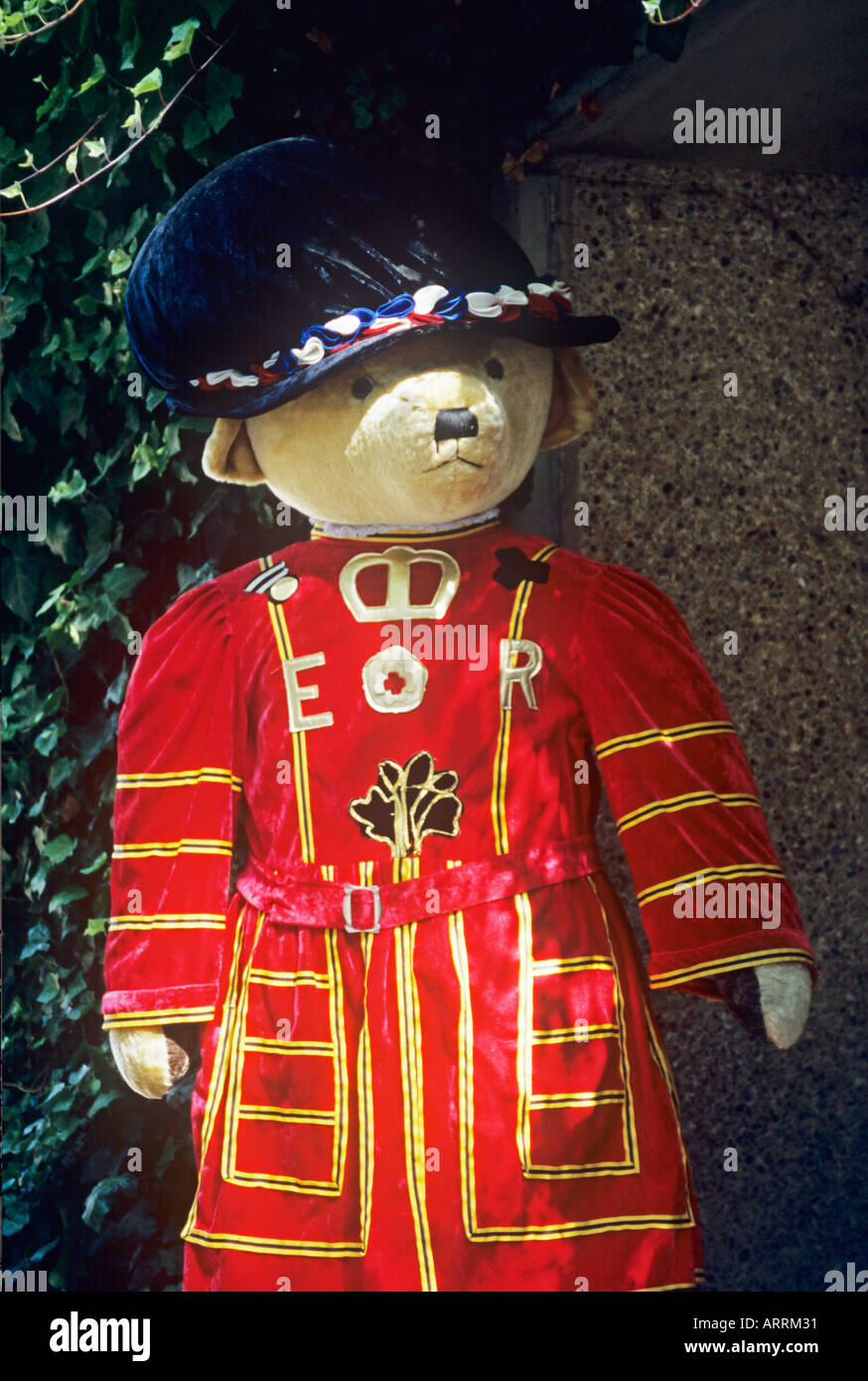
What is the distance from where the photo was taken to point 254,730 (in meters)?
2.34

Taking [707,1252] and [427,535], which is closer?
[427,535]

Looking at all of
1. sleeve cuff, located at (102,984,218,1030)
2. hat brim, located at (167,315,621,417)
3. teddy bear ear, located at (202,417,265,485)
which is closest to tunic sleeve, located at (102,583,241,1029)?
sleeve cuff, located at (102,984,218,1030)

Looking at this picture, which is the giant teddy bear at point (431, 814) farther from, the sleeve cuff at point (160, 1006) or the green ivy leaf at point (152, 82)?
the green ivy leaf at point (152, 82)

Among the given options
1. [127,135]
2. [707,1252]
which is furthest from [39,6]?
[707,1252]

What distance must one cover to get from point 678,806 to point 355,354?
812mm

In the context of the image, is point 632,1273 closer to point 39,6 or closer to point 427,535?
point 427,535

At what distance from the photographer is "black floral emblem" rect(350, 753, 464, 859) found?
7.27ft

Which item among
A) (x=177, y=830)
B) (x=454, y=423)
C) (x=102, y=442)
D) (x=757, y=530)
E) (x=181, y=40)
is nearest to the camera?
(x=454, y=423)

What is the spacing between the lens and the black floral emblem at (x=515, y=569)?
7.43 ft

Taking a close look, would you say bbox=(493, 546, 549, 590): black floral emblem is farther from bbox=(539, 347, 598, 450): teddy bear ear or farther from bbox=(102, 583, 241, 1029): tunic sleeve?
bbox=(102, 583, 241, 1029): tunic sleeve

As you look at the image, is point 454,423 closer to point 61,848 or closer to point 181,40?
point 181,40

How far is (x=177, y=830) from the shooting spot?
2373 millimetres

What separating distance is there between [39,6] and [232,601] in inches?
48.5

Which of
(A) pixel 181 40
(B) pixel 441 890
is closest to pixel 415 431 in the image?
(B) pixel 441 890
